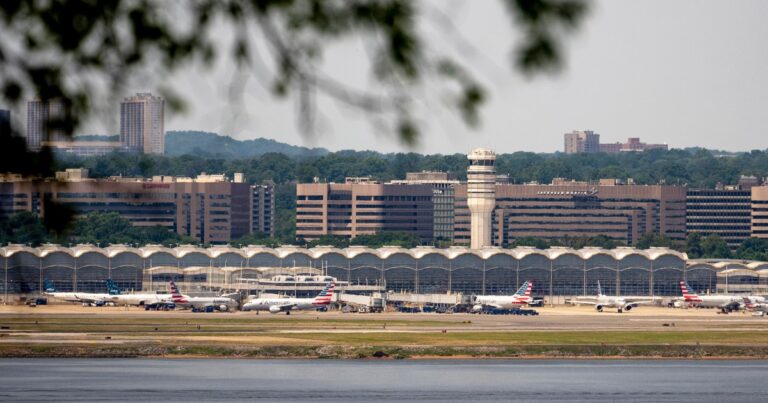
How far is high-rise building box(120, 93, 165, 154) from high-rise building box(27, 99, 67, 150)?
63 cm

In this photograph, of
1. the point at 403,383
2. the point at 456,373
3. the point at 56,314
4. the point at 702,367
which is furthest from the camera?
the point at 56,314

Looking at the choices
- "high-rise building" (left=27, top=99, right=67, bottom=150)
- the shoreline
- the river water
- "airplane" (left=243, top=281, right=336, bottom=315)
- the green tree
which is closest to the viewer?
"high-rise building" (left=27, top=99, right=67, bottom=150)

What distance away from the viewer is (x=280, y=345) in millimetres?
126062

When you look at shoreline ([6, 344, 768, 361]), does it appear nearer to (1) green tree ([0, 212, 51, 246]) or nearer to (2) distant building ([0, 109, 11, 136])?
(1) green tree ([0, 212, 51, 246])

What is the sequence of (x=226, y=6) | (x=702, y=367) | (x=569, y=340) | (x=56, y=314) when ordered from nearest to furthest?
(x=226, y=6), (x=702, y=367), (x=569, y=340), (x=56, y=314)

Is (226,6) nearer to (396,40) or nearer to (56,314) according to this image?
(396,40)

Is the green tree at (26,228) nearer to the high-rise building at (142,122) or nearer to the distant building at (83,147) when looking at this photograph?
the distant building at (83,147)

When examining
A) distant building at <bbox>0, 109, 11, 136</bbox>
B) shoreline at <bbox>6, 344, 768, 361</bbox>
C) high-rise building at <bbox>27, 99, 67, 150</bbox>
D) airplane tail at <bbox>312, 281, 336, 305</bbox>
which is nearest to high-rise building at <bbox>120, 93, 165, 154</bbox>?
high-rise building at <bbox>27, 99, 67, 150</bbox>

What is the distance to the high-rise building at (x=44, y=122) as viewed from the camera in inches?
580

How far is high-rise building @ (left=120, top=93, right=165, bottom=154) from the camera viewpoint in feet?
49.4

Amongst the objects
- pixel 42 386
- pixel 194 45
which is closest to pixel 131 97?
pixel 194 45

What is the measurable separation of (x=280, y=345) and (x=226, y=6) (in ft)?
A: 369

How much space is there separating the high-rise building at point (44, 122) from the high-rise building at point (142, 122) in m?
0.63

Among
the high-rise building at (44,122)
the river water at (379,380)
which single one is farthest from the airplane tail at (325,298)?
the high-rise building at (44,122)
